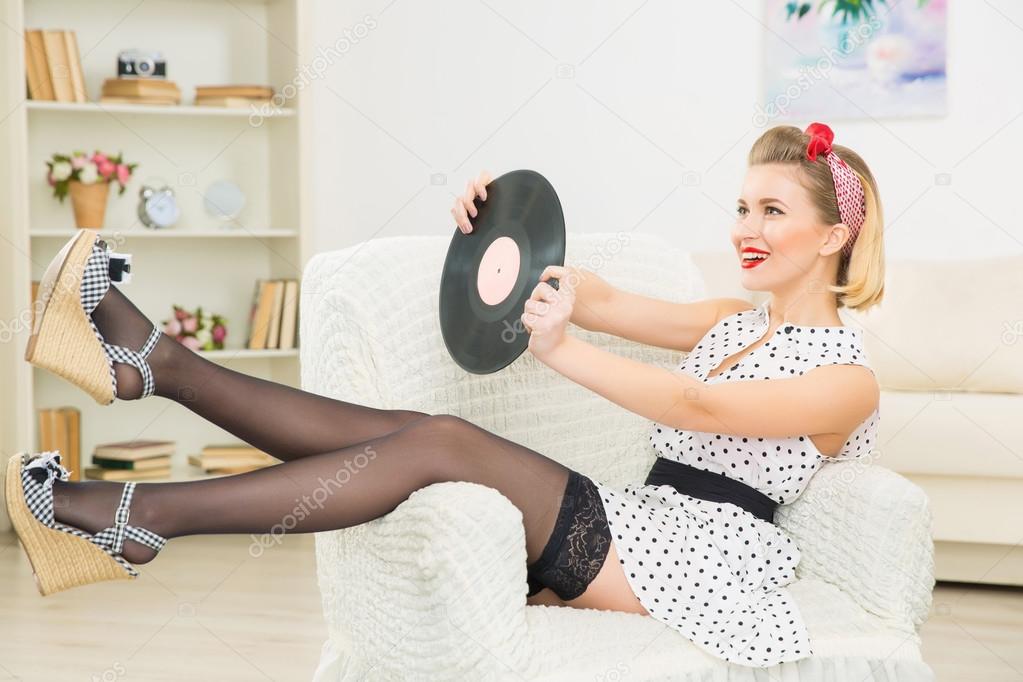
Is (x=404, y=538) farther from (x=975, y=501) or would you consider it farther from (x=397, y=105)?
(x=397, y=105)

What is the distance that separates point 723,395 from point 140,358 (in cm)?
86

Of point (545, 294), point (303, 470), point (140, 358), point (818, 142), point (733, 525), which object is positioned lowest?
point (733, 525)

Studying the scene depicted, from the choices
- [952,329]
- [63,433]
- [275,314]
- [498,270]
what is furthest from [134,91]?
[952,329]

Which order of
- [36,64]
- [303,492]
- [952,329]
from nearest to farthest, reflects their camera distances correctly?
[303,492] < [952,329] < [36,64]

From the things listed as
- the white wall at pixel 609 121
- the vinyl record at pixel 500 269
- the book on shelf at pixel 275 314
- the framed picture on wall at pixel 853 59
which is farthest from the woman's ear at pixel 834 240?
the book on shelf at pixel 275 314

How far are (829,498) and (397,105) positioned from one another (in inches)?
114

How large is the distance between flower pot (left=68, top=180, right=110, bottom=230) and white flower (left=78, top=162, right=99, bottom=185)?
1cm

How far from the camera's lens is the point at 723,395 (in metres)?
1.65

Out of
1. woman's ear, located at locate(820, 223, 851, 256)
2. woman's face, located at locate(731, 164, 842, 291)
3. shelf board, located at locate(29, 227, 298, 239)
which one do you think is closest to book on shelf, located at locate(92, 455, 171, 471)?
shelf board, located at locate(29, 227, 298, 239)

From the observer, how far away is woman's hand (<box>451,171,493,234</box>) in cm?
175

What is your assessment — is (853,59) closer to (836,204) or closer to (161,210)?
(836,204)

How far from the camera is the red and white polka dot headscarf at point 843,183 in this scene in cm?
179

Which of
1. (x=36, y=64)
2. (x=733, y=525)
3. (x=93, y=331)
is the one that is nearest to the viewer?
(x=93, y=331)

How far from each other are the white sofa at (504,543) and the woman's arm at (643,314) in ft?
0.19
